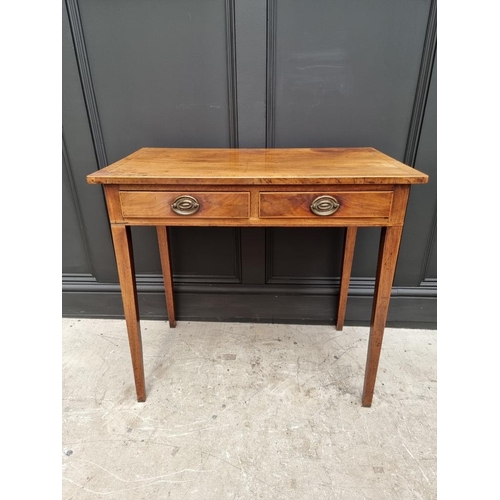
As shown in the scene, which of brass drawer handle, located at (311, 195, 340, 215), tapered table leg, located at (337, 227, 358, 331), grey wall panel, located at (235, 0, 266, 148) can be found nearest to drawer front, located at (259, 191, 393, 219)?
brass drawer handle, located at (311, 195, 340, 215)

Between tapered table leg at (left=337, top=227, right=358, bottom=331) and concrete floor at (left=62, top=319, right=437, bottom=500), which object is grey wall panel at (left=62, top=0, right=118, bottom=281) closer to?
concrete floor at (left=62, top=319, right=437, bottom=500)

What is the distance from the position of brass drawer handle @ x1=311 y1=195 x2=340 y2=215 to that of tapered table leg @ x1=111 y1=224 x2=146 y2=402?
663 mm

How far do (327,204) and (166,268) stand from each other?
0.96m

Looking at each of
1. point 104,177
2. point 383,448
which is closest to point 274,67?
point 104,177

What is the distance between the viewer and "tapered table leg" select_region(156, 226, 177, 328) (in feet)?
5.41

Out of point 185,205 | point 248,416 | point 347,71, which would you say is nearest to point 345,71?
point 347,71

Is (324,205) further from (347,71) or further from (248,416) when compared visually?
(248,416)

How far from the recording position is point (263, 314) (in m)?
1.92

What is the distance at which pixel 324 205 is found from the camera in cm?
111

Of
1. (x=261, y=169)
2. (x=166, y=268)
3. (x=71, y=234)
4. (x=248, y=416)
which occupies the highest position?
(x=261, y=169)

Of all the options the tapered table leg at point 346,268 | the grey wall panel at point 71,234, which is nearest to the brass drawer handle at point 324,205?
the tapered table leg at point 346,268

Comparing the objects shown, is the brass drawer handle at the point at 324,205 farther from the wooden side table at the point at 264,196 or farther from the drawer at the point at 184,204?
the drawer at the point at 184,204

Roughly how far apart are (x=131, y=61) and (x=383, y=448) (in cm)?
191

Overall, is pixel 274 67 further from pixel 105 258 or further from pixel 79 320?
pixel 79 320
